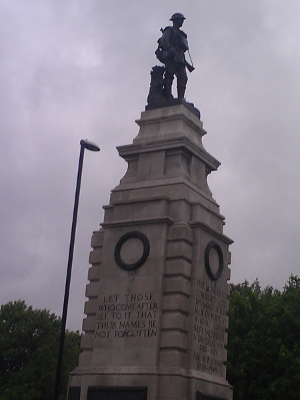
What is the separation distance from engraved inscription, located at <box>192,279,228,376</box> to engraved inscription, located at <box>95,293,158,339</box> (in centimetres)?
137

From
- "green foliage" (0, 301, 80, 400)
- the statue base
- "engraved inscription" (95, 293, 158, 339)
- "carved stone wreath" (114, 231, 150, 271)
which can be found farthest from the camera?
"green foliage" (0, 301, 80, 400)

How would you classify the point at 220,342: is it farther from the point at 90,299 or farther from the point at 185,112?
the point at 185,112

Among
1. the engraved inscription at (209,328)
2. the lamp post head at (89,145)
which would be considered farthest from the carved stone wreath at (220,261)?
the lamp post head at (89,145)

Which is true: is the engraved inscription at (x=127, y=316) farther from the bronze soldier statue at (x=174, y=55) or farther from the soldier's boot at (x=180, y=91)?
the bronze soldier statue at (x=174, y=55)

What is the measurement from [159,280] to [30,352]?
36448 millimetres

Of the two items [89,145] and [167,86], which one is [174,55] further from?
[89,145]

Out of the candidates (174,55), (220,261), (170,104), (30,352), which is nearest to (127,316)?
(220,261)

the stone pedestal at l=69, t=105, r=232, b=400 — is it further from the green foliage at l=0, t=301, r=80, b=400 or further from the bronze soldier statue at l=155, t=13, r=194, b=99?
the green foliage at l=0, t=301, r=80, b=400

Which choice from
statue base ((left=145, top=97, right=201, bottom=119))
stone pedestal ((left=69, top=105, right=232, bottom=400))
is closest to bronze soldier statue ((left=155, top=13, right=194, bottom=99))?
statue base ((left=145, top=97, right=201, bottom=119))

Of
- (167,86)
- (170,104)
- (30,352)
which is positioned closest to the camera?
(170,104)

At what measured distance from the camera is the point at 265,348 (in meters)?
39.2

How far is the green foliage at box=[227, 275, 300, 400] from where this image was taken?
37.2 metres

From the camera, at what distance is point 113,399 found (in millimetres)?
20547

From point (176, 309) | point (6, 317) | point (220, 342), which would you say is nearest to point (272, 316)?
point (220, 342)
